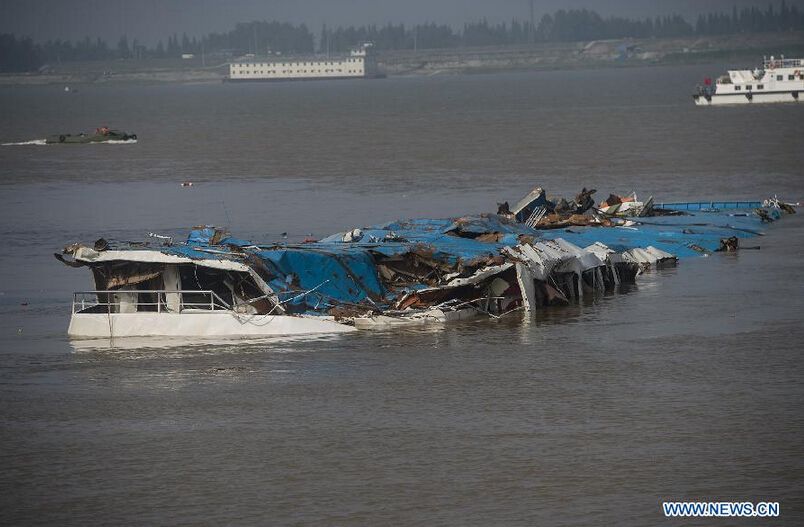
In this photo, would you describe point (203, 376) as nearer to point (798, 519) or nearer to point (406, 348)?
point (406, 348)

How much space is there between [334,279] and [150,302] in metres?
4.23

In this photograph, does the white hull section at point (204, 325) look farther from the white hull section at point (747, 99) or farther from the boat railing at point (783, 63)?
the boat railing at point (783, 63)

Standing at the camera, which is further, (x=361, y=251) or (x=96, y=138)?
(x=96, y=138)

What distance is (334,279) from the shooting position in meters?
30.6

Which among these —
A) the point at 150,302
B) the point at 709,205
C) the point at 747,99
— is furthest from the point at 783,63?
the point at 150,302

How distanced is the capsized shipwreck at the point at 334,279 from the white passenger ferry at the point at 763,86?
309ft

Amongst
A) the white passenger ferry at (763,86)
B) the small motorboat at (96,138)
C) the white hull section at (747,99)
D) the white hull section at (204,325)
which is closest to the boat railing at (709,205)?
the white hull section at (204,325)

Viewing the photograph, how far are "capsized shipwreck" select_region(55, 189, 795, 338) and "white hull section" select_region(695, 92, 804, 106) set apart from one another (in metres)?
94.9

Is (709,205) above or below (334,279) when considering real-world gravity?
below

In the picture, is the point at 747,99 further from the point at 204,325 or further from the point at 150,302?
the point at 204,325

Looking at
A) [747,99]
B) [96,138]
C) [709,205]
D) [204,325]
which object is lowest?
[96,138]

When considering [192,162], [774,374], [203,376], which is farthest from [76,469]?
[192,162]

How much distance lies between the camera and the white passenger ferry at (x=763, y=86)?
407 feet

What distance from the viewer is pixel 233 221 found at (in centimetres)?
5053
